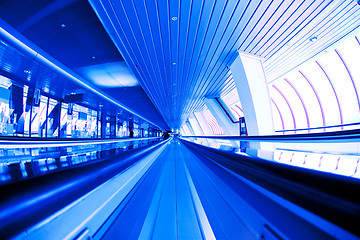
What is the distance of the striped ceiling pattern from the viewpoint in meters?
4.44

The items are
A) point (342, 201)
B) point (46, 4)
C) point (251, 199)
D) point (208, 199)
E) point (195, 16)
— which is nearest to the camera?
point (342, 201)

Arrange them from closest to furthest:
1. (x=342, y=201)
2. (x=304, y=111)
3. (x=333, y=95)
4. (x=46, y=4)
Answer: (x=342, y=201) → (x=46, y=4) → (x=333, y=95) → (x=304, y=111)

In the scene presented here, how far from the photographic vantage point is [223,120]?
13.4m

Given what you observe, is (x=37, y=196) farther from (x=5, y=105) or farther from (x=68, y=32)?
(x=5, y=105)

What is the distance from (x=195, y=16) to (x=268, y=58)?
4572 mm

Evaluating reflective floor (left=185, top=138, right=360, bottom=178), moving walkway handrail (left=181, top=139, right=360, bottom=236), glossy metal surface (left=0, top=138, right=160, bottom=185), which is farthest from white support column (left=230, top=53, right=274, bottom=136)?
moving walkway handrail (left=181, top=139, right=360, bottom=236)

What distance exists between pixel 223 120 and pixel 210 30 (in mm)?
8858

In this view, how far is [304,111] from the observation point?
618 inches

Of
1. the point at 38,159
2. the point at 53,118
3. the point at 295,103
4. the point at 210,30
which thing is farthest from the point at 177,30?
the point at 295,103

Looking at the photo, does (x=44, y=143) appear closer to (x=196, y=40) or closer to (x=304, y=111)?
(x=196, y=40)

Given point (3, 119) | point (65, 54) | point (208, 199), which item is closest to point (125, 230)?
point (208, 199)

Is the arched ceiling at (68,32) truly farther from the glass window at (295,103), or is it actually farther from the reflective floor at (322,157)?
the glass window at (295,103)

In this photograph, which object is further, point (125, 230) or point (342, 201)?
point (125, 230)

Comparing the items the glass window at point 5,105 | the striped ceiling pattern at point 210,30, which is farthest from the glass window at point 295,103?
the glass window at point 5,105
